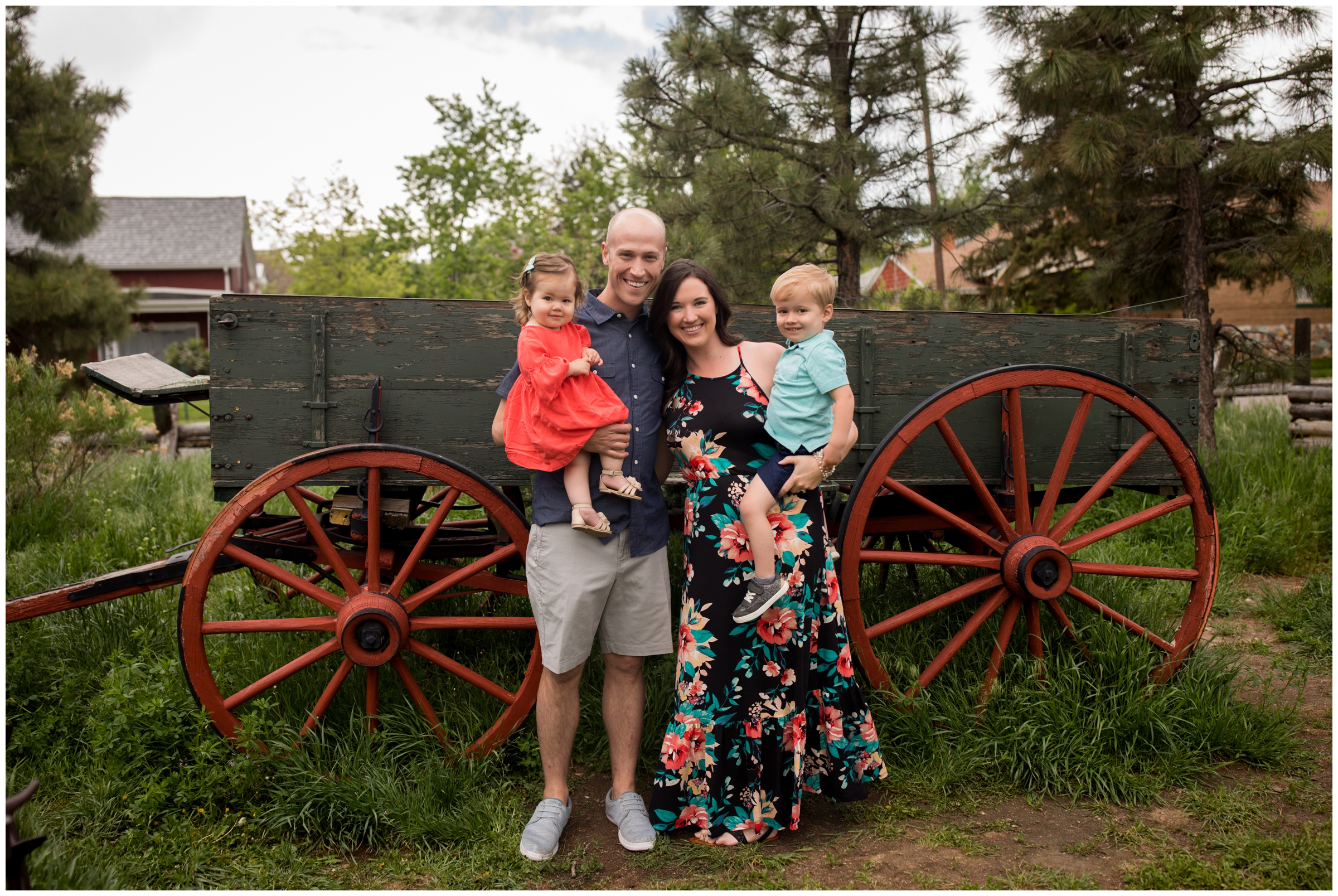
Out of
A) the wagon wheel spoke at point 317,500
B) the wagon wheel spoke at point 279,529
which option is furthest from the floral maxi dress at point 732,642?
the wagon wheel spoke at point 317,500

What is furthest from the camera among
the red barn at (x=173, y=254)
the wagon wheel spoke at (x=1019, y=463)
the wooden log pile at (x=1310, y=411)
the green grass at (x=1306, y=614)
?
the red barn at (x=173, y=254)

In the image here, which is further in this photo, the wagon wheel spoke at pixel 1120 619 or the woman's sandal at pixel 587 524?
the wagon wheel spoke at pixel 1120 619

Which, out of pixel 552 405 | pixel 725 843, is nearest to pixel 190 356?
pixel 552 405

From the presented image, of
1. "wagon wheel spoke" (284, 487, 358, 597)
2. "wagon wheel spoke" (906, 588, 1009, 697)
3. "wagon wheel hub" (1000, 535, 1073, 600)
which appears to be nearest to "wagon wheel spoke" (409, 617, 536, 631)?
"wagon wheel spoke" (284, 487, 358, 597)

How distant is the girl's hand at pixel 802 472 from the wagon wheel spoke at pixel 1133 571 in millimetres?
1274

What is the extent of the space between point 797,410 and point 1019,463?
109 cm

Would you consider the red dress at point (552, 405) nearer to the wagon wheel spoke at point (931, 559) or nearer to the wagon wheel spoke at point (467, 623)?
the wagon wheel spoke at point (467, 623)

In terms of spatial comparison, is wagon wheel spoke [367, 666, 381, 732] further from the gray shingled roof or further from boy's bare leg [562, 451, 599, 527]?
the gray shingled roof

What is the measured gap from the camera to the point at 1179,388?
11.4 ft

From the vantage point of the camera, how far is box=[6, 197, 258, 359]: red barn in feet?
78.7

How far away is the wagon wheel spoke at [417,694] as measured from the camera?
3039mm

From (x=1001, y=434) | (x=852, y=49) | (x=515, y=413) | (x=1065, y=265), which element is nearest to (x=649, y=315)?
(x=515, y=413)

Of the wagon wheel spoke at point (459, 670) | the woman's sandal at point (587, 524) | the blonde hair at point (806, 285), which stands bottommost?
the wagon wheel spoke at point (459, 670)

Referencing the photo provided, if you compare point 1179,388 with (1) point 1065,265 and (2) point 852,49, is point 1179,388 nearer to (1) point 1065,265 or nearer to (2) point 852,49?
(2) point 852,49
